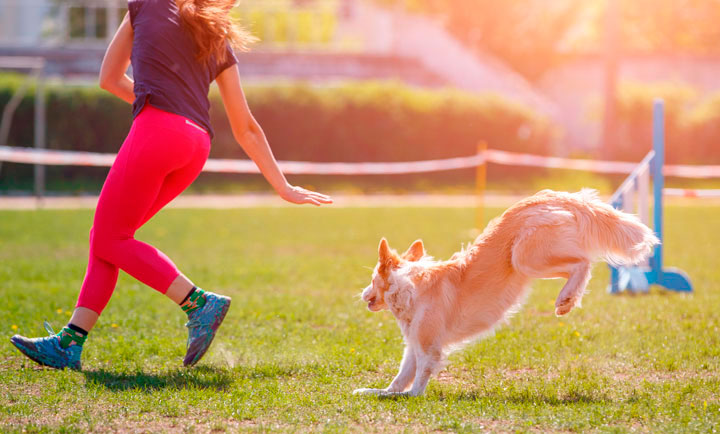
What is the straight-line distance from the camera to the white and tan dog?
5098 millimetres

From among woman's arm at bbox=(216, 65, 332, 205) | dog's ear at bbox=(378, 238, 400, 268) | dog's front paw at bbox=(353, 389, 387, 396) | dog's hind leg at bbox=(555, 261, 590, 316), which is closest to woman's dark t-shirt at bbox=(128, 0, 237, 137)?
woman's arm at bbox=(216, 65, 332, 205)

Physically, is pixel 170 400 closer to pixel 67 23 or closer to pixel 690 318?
pixel 690 318

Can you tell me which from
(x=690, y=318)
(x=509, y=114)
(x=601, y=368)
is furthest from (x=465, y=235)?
(x=509, y=114)

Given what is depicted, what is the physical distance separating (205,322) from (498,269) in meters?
1.83

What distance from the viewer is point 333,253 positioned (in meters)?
12.1

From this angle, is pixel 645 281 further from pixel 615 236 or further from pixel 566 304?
pixel 566 304

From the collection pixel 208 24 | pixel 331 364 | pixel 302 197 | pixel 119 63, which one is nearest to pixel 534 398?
pixel 331 364

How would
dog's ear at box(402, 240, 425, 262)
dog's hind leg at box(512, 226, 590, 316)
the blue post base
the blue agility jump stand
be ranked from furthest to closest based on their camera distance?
the blue post base → the blue agility jump stand → dog's ear at box(402, 240, 425, 262) → dog's hind leg at box(512, 226, 590, 316)

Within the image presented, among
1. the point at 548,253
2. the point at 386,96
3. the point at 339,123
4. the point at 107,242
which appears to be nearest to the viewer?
the point at 107,242

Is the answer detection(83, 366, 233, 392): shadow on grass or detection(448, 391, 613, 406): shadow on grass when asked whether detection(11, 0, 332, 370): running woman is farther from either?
detection(448, 391, 613, 406): shadow on grass

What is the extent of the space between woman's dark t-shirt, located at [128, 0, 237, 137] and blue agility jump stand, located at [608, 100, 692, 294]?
4995mm

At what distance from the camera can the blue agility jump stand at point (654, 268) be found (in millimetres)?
8422

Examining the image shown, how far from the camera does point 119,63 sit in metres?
5.18

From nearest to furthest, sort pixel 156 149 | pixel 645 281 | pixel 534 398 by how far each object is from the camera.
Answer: pixel 534 398, pixel 156 149, pixel 645 281
